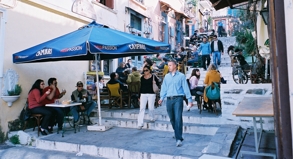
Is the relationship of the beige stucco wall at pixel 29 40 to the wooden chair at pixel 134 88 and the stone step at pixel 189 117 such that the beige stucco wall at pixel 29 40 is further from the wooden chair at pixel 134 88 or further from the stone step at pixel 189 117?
the wooden chair at pixel 134 88

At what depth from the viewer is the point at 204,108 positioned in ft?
27.2

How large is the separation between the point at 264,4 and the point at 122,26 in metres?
7.52

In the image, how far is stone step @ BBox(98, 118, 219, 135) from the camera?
6.26 meters

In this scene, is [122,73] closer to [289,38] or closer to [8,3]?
[8,3]

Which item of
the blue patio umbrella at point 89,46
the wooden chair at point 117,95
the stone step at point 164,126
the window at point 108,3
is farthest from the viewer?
the window at point 108,3

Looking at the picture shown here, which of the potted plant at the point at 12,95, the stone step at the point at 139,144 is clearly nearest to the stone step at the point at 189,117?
the stone step at the point at 139,144

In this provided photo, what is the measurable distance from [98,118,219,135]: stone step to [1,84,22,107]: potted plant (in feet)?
8.15

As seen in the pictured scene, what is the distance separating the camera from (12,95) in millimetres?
6684

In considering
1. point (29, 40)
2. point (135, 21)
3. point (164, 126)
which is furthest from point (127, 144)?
point (135, 21)

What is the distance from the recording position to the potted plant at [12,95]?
6574 millimetres

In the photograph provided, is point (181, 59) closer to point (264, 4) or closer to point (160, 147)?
point (264, 4)

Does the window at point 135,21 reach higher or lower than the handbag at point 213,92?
higher

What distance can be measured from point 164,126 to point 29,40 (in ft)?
14.8

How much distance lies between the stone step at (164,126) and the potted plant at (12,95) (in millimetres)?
2483
